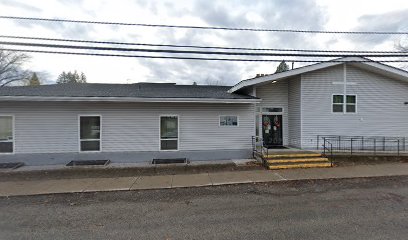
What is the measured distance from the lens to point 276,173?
9.41 meters

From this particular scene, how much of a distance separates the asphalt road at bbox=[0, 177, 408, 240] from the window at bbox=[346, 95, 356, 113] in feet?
21.2

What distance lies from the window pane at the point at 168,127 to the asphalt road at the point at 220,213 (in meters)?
4.85

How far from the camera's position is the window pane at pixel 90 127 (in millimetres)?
11461

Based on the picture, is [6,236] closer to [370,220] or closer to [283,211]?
[283,211]

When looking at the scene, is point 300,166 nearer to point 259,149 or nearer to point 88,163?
point 259,149

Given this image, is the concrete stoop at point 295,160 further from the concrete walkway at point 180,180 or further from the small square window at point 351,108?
the small square window at point 351,108

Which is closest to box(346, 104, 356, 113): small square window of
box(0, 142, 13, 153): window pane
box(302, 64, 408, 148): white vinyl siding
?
box(302, 64, 408, 148): white vinyl siding

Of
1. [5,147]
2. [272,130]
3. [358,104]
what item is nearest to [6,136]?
[5,147]

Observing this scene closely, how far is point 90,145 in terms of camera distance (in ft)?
37.8

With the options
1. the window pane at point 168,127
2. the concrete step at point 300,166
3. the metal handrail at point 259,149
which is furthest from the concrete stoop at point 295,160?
the window pane at point 168,127

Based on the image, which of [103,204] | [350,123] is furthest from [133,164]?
[350,123]

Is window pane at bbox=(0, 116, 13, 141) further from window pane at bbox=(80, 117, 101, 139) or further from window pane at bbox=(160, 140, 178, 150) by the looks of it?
window pane at bbox=(160, 140, 178, 150)

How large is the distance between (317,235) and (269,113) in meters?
10.2

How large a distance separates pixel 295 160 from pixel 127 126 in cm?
833
